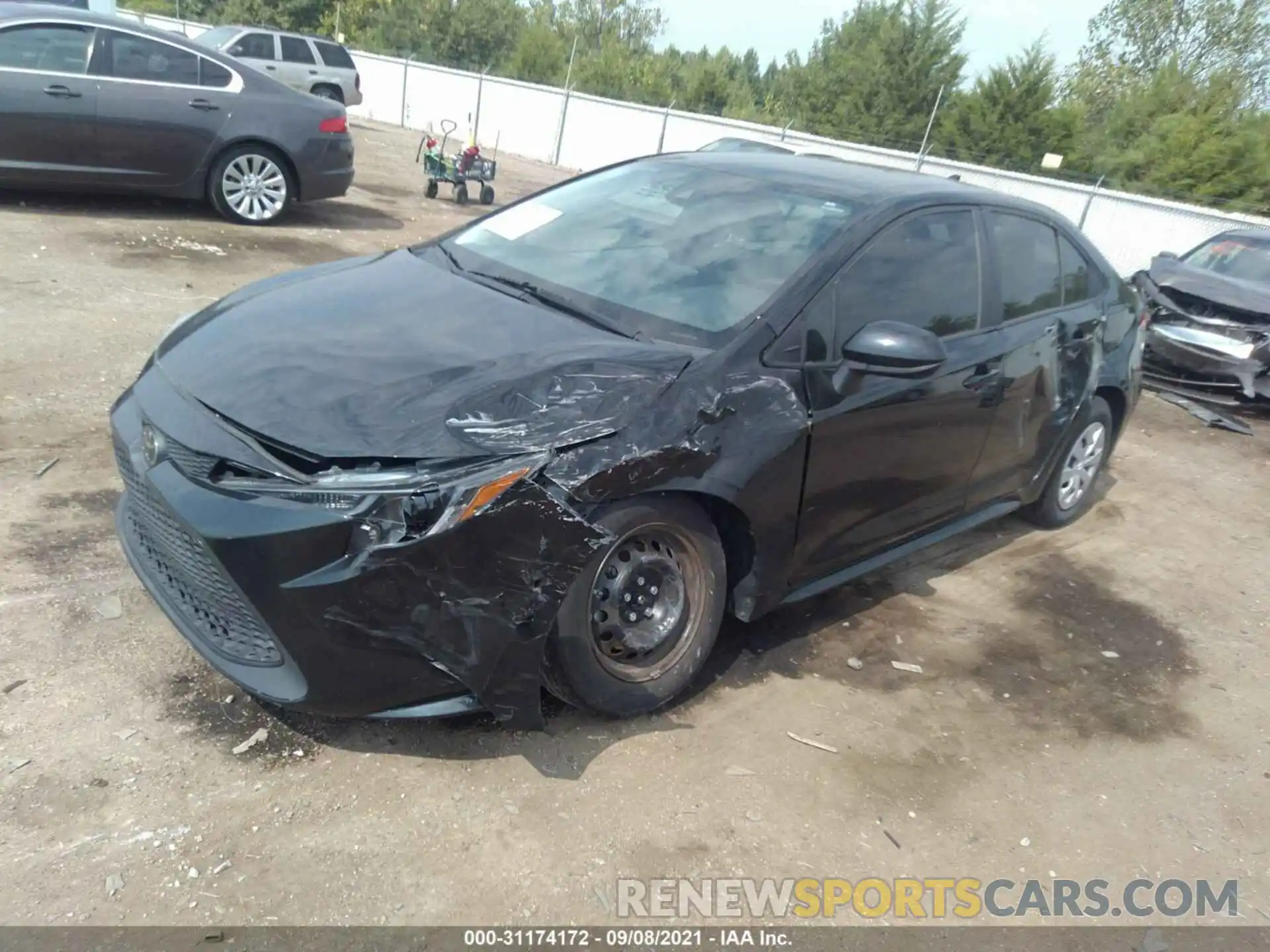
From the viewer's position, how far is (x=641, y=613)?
321cm

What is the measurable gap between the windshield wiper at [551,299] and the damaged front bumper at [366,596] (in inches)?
33.6

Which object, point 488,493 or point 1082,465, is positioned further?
point 1082,465

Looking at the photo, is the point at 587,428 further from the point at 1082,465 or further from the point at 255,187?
the point at 255,187

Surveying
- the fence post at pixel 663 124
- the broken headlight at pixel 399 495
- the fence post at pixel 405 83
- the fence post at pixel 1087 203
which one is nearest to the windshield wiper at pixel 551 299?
the broken headlight at pixel 399 495

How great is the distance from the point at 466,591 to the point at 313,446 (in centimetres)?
56

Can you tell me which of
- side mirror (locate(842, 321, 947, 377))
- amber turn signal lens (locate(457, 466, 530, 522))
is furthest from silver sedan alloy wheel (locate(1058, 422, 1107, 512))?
amber turn signal lens (locate(457, 466, 530, 522))

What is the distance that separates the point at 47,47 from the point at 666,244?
711 cm

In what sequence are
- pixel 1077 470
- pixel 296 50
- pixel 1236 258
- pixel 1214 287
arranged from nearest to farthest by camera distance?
1. pixel 1077 470
2. pixel 1214 287
3. pixel 1236 258
4. pixel 296 50

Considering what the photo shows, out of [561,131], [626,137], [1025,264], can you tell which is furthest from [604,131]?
[1025,264]

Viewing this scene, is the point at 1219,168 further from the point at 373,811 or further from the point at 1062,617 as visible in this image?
the point at 373,811

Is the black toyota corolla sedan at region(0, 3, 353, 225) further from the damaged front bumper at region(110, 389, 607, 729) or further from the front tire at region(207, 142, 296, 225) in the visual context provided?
the damaged front bumper at region(110, 389, 607, 729)

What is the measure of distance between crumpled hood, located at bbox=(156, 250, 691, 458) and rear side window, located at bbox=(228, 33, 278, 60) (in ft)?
62.1

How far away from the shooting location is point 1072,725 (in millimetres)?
3801

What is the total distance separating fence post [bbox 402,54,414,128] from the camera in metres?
28.7
